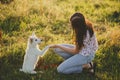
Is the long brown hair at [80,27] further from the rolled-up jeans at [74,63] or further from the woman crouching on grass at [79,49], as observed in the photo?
the rolled-up jeans at [74,63]

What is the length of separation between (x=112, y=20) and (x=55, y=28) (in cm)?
187

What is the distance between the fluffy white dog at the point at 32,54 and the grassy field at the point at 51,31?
0.48 ft

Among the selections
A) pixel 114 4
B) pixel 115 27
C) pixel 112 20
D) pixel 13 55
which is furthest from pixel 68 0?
pixel 13 55

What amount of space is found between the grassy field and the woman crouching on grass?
6.4 inches

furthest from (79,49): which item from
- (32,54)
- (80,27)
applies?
(32,54)

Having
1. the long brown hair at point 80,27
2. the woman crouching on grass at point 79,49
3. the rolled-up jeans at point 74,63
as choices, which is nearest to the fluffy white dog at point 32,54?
the woman crouching on grass at point 79,49

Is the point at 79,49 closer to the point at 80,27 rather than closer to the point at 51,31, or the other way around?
the point at 80,27

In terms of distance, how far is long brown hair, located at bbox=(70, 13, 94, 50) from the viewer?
701 cm

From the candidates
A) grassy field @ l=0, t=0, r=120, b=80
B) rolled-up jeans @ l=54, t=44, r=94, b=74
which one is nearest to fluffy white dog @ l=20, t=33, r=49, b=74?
grassy field @ l=0, t=0, r=120, b=80

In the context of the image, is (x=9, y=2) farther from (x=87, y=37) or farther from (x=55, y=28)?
(x=87, y=37)

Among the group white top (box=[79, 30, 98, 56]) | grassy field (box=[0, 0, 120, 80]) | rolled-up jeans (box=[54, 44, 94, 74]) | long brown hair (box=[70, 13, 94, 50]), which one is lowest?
grassy field (box=[0, 0, 120, 80])

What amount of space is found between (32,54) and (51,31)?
8.62 ft

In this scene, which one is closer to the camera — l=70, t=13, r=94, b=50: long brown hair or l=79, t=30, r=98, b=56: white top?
l=70, t=13, r=94, b=50: long brown hair

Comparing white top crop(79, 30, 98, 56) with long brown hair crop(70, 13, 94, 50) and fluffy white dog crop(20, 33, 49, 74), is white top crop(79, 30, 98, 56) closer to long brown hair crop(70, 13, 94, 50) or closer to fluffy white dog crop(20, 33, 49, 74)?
long brown hair crop(70, 13, 94, 50)
